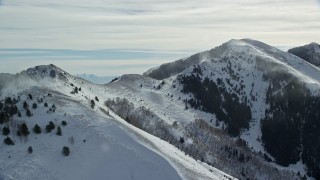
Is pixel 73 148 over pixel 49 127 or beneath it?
beneath

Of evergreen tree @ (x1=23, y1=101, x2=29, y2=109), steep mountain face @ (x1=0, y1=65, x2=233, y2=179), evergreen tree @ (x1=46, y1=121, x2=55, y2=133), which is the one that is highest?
evergreen tree @ (x1=23, y1=101, x2=29, y2=109)

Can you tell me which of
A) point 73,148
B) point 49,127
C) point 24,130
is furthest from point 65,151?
point 24,130

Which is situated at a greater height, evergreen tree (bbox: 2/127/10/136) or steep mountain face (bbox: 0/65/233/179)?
evergreen tree (bbox: 2/127/10/136)

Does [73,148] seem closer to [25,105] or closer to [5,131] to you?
[5,131]

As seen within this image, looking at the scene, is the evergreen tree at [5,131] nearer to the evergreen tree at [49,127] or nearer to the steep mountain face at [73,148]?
the steep mountain face at [73,148]

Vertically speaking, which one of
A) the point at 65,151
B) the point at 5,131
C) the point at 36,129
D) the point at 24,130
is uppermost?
the point at 5,131

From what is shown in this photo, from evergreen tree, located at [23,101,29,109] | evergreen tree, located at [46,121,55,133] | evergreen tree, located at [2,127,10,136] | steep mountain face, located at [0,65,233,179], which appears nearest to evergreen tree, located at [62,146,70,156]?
steep mountain face, located at [0,65,233,179]

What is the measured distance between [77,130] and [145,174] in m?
24.5

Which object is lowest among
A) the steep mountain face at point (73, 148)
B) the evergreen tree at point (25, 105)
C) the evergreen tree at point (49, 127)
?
the steep mountain face at point (73, 148)

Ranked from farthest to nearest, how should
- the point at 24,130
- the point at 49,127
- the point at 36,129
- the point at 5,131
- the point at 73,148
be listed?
the point at 49,127 → the point at 36,129 → the point at 24,130 → the point at 5,131 → the point at 73,148

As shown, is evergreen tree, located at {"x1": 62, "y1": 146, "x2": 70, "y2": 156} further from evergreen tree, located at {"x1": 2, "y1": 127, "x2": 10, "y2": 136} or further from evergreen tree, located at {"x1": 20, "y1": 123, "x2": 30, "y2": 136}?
evergreen tree, located at {"x1": 2, "y1": 127, "x2": 10, "y2": 136}

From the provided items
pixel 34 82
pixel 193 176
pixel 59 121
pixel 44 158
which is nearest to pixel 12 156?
pixel 44 158

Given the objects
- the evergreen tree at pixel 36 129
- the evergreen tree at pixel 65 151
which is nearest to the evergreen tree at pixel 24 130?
the evergreen tree at pixel 36 129

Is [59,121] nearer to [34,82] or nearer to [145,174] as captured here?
[145,174]
